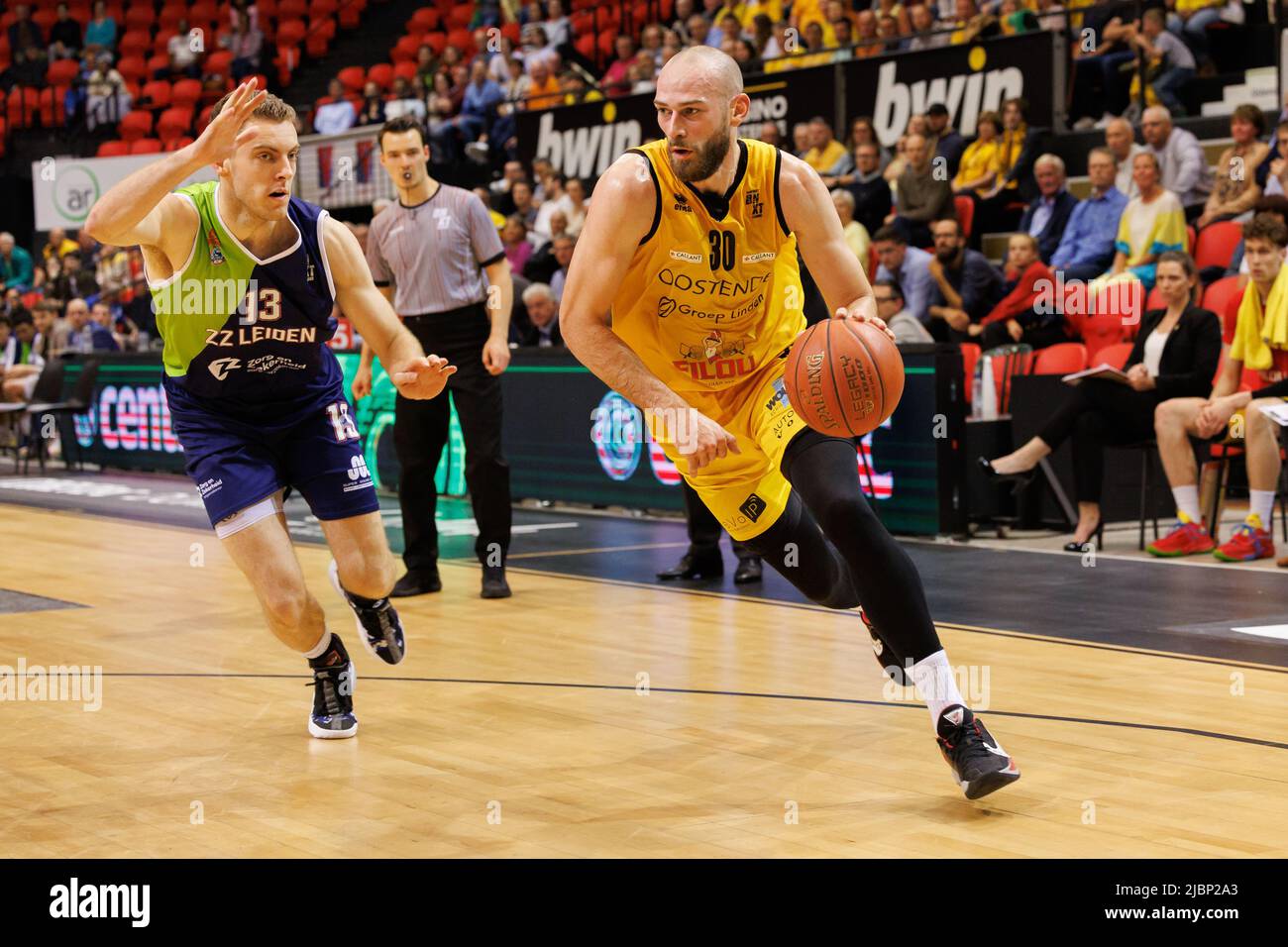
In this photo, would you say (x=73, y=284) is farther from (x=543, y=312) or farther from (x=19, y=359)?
(x=543, y=312)

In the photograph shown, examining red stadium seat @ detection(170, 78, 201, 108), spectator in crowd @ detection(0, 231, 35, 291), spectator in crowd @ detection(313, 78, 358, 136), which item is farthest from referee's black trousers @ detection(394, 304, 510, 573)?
red stadium seat @ detection(170, 78, 201, 108)

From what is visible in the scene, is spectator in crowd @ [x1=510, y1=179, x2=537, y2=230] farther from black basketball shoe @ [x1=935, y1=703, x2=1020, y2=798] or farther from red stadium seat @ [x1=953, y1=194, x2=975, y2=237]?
black basketball shoe @ [x1=935, y1=703, x2=1020, y2=798]

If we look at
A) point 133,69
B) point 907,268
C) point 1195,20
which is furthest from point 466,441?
point 133,69

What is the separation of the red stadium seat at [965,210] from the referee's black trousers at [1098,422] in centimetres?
406

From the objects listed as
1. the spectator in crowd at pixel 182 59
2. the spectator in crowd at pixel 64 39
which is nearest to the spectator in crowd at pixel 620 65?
the spectator in crowd at pixel 182 59

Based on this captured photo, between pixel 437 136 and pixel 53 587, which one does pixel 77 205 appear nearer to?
pixel 437 136

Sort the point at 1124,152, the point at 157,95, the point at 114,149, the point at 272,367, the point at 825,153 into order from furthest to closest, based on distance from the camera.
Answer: the point at 157,95 < the point at 114,149 < the point at 825,153 < the point at 1124,152 < the point at 272,367

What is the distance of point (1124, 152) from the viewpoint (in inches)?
473

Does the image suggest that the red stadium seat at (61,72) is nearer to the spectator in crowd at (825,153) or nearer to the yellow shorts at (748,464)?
the spectator in crowd at (825,153)

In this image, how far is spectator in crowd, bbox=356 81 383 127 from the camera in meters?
21.4

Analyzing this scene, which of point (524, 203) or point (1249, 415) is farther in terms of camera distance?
point (524, 203)

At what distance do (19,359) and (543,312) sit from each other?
26.7ft
